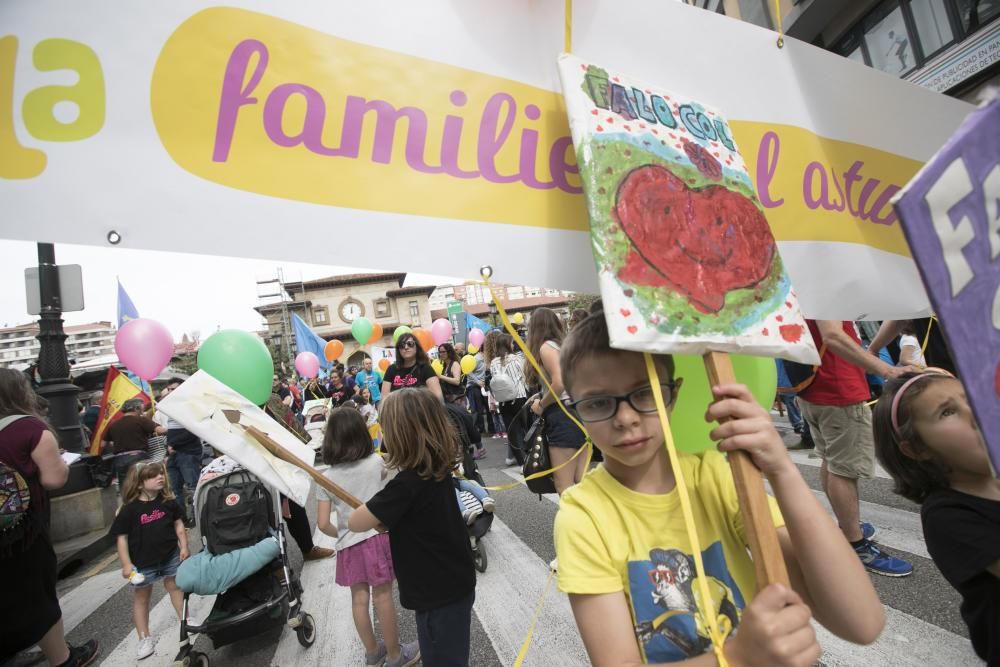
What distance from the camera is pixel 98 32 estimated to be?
914 mm

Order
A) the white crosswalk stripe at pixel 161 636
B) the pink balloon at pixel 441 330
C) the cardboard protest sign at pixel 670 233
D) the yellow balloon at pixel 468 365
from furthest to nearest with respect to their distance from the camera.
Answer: the pink balloon at pixel 441 330 < the yellow balloon at pixel 468 365 < the white crosswalk stripe at pixel 161 636 < the cardboard protest sign at pixel 670 233

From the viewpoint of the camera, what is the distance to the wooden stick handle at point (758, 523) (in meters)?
0.83

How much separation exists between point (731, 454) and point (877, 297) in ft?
3.80

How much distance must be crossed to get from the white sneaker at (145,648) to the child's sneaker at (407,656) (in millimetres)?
1822

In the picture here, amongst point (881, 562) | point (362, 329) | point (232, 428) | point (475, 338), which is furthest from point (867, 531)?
point (362, 329)

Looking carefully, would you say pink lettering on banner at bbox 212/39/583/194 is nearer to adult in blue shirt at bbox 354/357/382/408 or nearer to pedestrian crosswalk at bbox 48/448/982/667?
pedestrian crosswalk at bbox 48/448/982/667

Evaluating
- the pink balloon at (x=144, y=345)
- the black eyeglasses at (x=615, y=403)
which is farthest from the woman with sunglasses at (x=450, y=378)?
the black eyeglasses at (x=615, y=403)

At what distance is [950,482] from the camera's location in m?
1.49

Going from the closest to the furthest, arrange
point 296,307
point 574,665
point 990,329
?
point 990,329 → point 574,665 → point 296,307

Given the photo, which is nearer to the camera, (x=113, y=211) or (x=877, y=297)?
(x=113, y=211)

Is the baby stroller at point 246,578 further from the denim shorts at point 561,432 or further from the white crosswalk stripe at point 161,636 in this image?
the denim shorts at point 561,432

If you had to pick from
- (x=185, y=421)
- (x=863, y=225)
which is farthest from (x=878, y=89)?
(x=185, y=421)

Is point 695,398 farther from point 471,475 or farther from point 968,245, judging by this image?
point 471,475

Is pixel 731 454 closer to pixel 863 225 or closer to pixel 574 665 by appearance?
pixel 863 225
